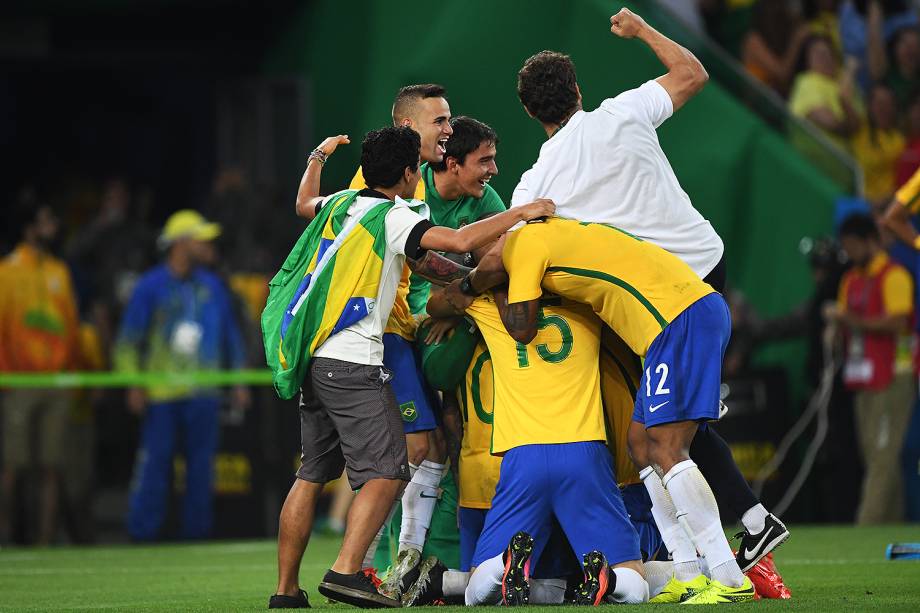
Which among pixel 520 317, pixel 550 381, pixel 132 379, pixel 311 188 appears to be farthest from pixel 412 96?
pixel 132 379

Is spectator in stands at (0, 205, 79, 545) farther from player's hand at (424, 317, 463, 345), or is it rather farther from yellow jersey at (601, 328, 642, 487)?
yellow jersey at (601, 328, 642, 487)

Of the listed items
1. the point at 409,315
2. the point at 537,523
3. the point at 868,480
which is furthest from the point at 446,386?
the point at 868,480

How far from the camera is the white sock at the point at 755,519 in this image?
22.2ft

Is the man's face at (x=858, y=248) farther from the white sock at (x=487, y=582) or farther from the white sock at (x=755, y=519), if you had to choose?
the white sock at (x=487, y=582)

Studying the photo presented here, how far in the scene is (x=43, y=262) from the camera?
13086 millimetres

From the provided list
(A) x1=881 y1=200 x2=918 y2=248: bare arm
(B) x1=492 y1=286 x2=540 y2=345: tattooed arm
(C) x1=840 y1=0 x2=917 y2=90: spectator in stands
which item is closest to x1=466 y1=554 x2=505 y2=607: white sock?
(B) x1=492 y1=286 x2=540 y2=345: tattooed arm

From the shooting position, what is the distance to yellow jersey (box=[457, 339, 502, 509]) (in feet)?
23.5


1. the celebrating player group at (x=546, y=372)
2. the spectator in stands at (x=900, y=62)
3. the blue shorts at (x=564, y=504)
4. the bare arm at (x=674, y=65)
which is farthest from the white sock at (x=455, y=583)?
the spectator in stands at (x=900, y=62)

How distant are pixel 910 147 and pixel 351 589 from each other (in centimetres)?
1053

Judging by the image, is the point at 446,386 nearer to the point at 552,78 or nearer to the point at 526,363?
the point at 526,363

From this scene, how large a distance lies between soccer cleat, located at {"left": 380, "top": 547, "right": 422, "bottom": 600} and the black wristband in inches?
47.9

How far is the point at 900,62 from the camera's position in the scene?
16375 millimetres

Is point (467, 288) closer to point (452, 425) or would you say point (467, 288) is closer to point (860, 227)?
point (452, 425)

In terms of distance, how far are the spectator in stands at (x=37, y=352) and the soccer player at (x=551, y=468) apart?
673 cm
